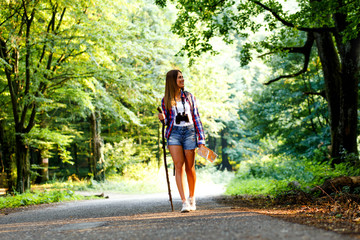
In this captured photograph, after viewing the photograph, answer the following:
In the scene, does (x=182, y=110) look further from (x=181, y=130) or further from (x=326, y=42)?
(x=326, y=42)

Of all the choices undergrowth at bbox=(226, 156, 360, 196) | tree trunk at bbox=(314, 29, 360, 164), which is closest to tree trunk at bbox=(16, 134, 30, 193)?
undergrowth at bbox=(226, 156, 360, 196)

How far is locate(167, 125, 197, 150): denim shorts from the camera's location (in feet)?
16.9

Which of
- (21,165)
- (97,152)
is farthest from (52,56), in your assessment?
(97,152)

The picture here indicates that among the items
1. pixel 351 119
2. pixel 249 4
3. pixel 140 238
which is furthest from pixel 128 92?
pixel 140 238

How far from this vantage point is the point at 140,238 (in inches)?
111

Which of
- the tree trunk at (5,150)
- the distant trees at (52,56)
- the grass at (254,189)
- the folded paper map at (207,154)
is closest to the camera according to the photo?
the folded paper map at (207,154)

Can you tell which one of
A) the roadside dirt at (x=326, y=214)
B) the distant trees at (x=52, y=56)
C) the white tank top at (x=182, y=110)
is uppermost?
the distant trees at (x=52, y=56)

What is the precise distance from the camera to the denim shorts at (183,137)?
5.15 metres

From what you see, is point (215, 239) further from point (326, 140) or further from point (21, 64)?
point (326, 140)

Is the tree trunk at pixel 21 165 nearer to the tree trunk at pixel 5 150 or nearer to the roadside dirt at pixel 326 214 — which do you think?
the tree trunk at pixel 5 150

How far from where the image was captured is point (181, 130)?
517 centimetres

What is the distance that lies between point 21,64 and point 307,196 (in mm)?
10036

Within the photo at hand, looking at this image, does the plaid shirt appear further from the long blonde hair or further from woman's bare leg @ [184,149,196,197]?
woman's bare leg @ [184,149,196,197]

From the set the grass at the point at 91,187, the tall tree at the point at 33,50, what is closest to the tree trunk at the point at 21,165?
the tall tree at the point at 33,50
